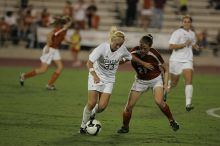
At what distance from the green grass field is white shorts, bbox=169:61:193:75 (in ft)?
3.16

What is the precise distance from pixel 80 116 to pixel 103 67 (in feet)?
8.92

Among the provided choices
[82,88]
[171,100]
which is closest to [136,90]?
[171,100]

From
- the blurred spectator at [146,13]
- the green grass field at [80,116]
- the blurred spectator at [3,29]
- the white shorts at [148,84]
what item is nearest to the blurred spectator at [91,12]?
the blurred spectator at [146,13]

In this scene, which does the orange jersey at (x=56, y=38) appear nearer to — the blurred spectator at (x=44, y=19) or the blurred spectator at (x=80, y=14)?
→ the blurred spectator at (x=44, y=19)

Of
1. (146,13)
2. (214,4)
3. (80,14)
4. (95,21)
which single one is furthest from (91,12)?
(214,4)

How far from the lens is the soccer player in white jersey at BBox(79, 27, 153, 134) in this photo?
40.4 ft

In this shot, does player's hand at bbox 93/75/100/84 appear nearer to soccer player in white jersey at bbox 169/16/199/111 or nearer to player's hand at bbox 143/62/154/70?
player's hand at bbox 143/62/154/70

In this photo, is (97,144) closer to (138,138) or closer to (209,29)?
(138,138)

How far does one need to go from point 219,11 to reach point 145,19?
490cm

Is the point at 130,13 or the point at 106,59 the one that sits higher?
the point at 106,59

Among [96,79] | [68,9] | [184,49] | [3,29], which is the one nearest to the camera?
[96,79]

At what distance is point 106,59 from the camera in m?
12.5

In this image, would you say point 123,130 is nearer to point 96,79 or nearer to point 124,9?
point 96,79

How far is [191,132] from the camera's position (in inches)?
519
